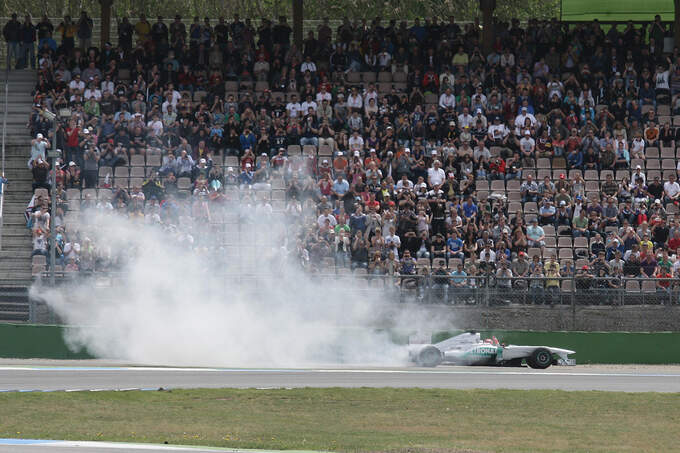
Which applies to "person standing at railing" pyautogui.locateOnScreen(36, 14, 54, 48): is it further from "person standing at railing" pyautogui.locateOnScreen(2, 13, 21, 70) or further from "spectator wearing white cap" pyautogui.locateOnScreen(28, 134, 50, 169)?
"spectator wearing white cap" pyautogui.locateOnScreen(28, 134, 50, 169)

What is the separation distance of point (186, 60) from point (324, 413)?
18.8 meters

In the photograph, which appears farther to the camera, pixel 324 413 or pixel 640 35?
pixel 640 35

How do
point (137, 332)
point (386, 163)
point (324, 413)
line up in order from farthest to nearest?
point (386, 163) < point (137, 332) < point (324, 413)

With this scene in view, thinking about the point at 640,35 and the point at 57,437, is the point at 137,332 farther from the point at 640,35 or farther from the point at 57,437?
the point at 640,35

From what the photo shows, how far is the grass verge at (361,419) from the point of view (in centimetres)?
1450

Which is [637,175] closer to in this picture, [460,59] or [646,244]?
[646,244]

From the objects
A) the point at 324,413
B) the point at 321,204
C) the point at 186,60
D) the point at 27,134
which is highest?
the point at 186,60

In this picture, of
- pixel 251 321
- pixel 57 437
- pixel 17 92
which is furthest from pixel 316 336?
pixel 17 92

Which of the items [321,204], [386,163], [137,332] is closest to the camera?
[137,332]

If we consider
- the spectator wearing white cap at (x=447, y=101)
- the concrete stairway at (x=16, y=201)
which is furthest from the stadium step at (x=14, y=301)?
the spectator wearing white cap at (x=447, y=101)

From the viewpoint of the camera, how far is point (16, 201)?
30484mm

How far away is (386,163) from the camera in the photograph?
30312mm

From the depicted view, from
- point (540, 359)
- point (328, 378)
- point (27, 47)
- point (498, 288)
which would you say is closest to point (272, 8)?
point (27, 47)

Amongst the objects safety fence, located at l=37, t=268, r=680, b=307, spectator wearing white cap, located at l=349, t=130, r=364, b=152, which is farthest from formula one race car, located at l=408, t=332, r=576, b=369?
spectator wearing white cap, located at l=349, t=130, r=364, b=152
